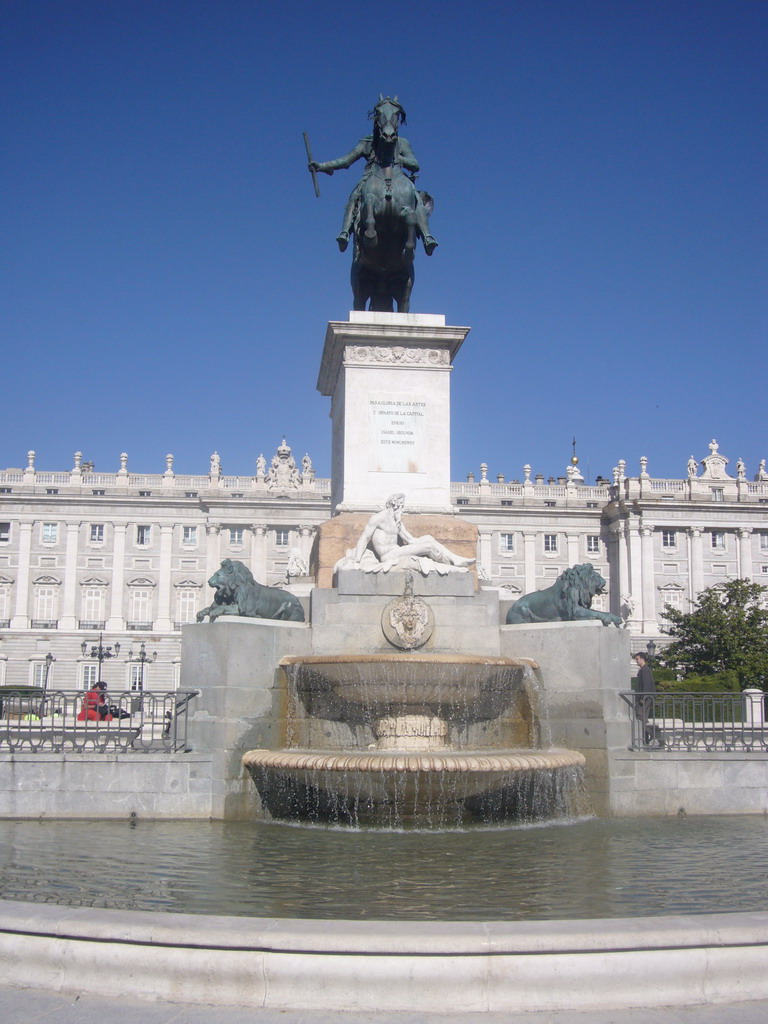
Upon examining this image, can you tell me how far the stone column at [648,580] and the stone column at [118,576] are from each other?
1963 inches

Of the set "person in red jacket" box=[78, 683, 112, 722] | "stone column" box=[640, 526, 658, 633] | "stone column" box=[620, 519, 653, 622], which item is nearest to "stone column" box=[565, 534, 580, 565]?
"stone column" box=[620, 519, 653, 622]

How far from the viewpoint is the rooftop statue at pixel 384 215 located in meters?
15.5

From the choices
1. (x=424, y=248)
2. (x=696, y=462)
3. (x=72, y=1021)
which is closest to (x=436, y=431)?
(x=424, y=248)

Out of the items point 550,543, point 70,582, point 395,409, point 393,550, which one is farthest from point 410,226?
point 550,543

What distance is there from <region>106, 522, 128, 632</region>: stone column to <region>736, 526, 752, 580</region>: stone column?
59804 mm

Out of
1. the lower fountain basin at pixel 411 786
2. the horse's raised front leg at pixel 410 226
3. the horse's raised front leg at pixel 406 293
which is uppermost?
the horse's raised front leg at pixel 410 226

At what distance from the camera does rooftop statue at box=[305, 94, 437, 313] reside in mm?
15531

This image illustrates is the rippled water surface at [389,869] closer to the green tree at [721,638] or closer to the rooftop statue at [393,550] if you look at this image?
the rooftop statue at [393,550]

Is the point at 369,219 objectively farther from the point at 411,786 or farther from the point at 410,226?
the point at 411,786

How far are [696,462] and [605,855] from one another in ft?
330

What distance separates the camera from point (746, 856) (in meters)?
9.28

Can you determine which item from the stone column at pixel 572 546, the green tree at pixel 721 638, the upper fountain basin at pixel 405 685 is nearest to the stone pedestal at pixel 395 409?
the upper fountain basin at pixel 405 685

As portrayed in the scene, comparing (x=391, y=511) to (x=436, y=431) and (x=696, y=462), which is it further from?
(x=696, y=462)

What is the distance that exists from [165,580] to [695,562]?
5140 centimetres
